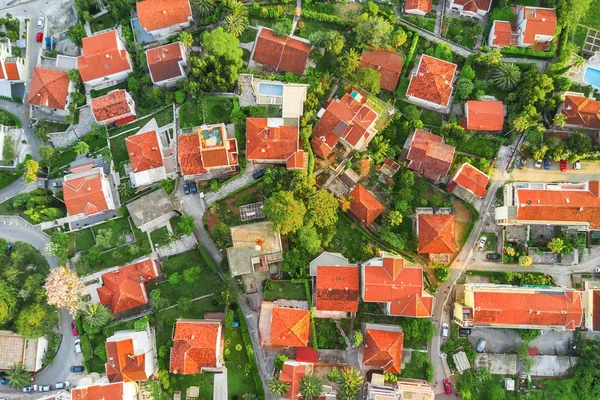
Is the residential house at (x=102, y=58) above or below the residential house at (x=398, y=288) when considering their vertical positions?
above

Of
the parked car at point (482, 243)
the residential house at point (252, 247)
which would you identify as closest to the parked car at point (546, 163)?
the parked car at point (482, 243)

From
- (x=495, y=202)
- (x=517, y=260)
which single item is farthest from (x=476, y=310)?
(x=495, y=202)

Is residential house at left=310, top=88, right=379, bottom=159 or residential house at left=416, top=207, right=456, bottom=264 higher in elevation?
residential house at left=310, top=88, right=379, bottom=159

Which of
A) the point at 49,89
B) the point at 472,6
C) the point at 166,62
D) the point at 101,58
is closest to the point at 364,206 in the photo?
the point at 472,6

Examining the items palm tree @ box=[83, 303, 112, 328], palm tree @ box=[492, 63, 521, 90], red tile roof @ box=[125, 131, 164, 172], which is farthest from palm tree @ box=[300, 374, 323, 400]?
palm tree @ box=[492, 63, 521, 90]

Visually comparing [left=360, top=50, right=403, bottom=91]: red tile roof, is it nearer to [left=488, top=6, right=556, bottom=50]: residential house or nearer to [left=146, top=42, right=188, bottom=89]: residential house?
[left=488, top=6, right=556, bottom=50]: residential house

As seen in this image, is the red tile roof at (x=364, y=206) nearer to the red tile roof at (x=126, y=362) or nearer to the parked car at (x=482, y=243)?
the parked car at (x=482, y=243)
